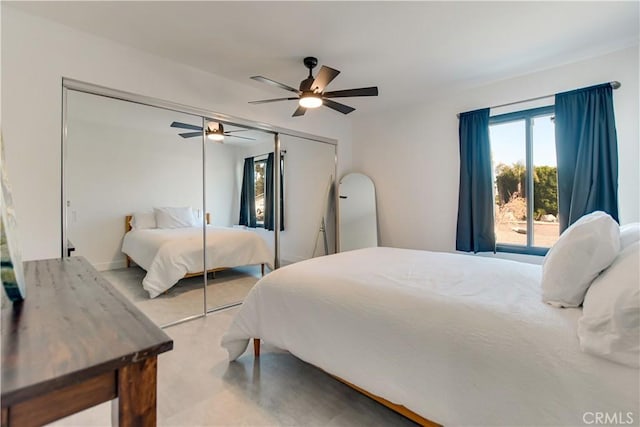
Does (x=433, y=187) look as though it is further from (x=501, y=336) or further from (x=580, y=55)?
(x=501, y=336)

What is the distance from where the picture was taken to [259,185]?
3658mm

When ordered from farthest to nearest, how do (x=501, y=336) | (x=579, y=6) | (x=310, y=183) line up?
(x=310, y=183)
(x=579, y=6)
(x=501, y=336)

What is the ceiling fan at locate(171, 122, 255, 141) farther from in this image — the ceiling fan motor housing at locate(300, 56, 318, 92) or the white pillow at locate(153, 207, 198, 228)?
the ceiling fan motor housing at locate(300, 56, 318, 92)

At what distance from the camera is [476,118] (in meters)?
3.40

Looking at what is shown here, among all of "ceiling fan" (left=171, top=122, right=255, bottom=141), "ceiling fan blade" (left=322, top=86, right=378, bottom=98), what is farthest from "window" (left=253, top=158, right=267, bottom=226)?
"ceiling fan blade" (left=322, top=86, right=378, bottom=98)

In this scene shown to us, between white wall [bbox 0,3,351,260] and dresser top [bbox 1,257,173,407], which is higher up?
white wall [bbox 0,3,351,260]

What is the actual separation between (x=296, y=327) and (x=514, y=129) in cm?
320

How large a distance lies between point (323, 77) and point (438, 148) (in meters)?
2.05

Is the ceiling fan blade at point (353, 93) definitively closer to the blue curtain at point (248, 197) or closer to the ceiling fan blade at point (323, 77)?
the ceiling fan blade at point (323, 77)

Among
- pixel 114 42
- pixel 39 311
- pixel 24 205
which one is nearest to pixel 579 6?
pixel 39 311

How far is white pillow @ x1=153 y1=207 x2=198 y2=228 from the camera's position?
2986 millimetres

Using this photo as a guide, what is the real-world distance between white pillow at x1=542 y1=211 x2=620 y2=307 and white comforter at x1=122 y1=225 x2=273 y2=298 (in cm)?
291

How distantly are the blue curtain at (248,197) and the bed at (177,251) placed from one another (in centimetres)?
14

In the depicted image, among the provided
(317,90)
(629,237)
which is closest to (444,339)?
(629,237)
